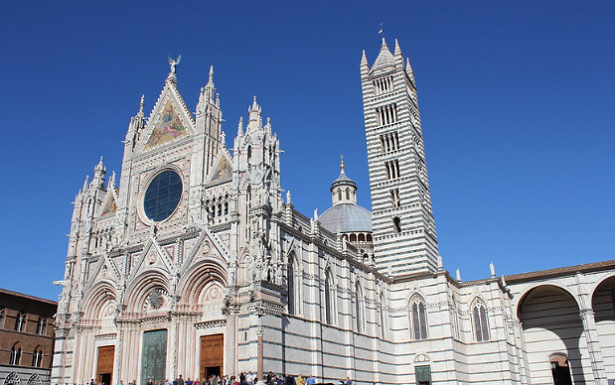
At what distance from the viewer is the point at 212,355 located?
25.3 metres

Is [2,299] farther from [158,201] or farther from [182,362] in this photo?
[182,362]

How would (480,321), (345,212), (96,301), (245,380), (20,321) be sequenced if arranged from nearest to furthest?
(245,380) < (96,301) < (20,321) < (480,321) < (345,212)

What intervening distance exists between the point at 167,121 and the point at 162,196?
4.92 m

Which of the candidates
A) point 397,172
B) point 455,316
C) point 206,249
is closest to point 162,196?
point 206,249

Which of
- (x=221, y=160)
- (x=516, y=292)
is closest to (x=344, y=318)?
(x=221, y=160)

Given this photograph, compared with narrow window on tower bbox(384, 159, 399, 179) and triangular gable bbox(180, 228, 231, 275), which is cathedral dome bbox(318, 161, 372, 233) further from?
triangular gable bbox(180, 228, 231, 275)

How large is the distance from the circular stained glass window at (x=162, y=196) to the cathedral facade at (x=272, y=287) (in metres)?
0.08

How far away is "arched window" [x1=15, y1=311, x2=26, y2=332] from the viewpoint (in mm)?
32656

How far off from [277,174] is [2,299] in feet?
57.7

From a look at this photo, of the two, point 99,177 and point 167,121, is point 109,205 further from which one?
point 167,121

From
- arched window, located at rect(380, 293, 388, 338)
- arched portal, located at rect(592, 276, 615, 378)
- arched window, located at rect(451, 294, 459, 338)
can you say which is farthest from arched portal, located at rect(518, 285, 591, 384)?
arched window, located at rect(380, 293, 388, 338)

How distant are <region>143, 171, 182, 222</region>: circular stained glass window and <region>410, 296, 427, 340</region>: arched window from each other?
52.7ft

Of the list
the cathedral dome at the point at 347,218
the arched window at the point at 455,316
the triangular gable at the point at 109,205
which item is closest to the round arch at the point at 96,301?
the triangular gable at the point at 109,205

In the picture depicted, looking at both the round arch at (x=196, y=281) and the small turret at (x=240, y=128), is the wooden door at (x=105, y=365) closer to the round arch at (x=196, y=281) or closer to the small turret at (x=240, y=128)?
the round arch at (x=196, y=281)
